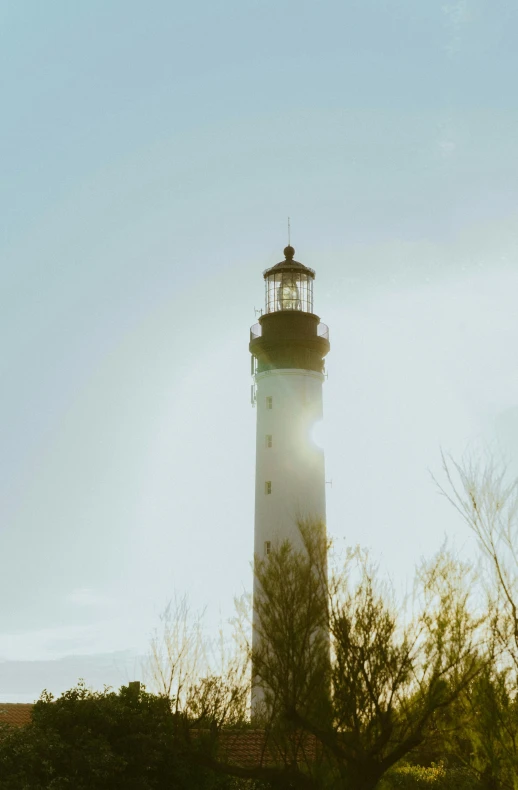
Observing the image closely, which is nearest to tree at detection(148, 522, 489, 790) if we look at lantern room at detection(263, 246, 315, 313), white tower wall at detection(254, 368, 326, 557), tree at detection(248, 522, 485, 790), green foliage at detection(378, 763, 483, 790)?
tree at detection(248, 522, 485, 790)

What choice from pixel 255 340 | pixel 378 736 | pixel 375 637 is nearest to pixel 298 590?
pixel 375 637

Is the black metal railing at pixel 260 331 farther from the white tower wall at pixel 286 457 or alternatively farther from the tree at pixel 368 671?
the tree at pixel 368 671

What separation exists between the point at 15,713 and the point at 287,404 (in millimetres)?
15353

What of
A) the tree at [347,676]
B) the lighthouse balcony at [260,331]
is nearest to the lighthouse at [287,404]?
the lighthouse balcony at [260,331]

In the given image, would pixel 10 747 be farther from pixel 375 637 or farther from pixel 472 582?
pixel 472 582

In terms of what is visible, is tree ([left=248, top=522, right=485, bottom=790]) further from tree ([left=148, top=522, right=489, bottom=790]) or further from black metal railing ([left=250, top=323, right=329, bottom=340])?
black metal railing ([left=250, top=323, right=329, bottom=340])

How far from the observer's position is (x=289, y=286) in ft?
128

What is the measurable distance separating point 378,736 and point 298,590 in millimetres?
4152

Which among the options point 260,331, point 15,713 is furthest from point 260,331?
point 15,713

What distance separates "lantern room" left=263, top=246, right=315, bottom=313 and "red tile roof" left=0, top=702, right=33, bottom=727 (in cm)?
1845

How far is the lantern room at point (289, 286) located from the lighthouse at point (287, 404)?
0.04 m

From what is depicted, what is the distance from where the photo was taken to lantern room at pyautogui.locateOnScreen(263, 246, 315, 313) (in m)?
38.7

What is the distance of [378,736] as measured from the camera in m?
20.5

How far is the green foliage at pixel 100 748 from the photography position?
2028 centimetres
